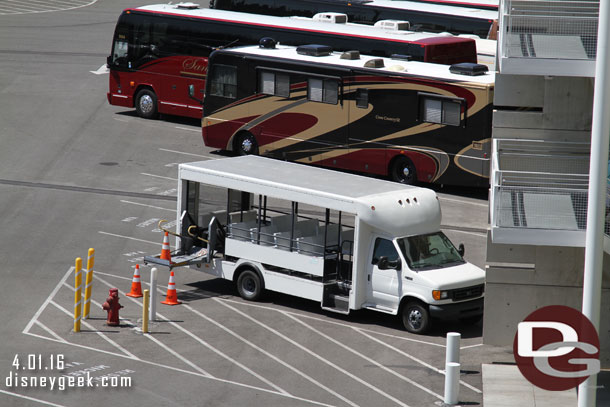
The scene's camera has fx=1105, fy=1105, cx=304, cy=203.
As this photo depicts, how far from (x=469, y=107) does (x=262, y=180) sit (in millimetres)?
9075

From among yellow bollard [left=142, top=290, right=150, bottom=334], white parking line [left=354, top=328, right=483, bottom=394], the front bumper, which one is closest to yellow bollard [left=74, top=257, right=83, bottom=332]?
yellow bollard [left=142, top=290, right=150, bottom=334]

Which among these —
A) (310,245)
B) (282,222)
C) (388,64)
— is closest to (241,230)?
(282,222)

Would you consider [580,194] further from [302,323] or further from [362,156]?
[362,156]

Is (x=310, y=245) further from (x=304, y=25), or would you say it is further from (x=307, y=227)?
(x=304, y=25)

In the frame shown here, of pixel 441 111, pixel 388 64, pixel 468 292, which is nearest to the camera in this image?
pixel 468 292

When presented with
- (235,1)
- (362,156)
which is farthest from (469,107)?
(235,1)

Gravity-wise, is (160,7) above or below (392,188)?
above

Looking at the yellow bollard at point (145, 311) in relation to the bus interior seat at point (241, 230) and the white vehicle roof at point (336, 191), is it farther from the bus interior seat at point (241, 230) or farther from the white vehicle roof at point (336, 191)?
the white vehicle roof at point (336, 191)

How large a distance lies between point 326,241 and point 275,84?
1154 centimetres

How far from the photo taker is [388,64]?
3036cm

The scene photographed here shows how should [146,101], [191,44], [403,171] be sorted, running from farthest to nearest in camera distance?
[146,101], [191,44], [403,171]

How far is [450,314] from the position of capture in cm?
1988

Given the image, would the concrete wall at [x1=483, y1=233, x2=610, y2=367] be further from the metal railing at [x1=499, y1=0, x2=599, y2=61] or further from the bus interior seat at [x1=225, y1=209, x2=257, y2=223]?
the bus interior seat at [x1=225, y1=209, x2=257, y2=223]

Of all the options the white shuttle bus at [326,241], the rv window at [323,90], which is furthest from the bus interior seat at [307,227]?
the rv window at [323,90]
